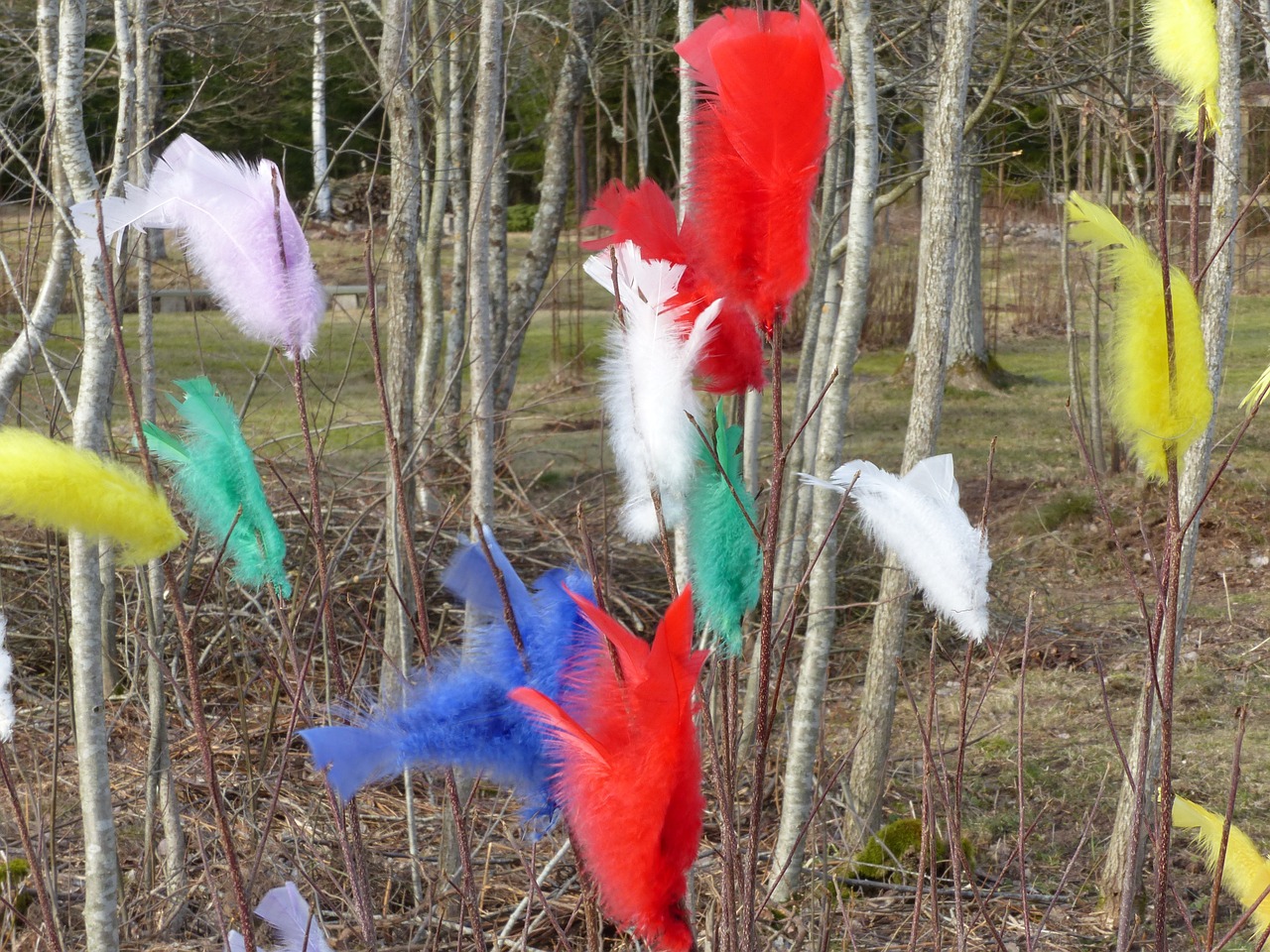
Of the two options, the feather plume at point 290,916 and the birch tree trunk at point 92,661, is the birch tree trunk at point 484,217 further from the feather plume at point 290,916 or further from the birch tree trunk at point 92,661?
the feather plume at point 290,916

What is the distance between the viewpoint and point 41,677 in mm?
5102

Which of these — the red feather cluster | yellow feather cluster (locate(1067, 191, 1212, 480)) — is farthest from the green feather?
yellow feather cluster (locate(1067, 191, 1212, 480))

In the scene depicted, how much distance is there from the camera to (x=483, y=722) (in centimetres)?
133

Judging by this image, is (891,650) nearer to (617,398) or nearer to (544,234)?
(617,398)

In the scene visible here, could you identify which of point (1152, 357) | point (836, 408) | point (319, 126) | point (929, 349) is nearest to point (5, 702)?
point (1152, 357)

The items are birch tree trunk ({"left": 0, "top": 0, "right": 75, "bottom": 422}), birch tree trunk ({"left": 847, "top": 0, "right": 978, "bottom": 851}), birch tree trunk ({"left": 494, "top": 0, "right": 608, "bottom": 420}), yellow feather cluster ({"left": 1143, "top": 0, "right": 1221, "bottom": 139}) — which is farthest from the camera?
birch tree trunk ({"left": 494, "top": 0, "right": 608, "bottom": 420})

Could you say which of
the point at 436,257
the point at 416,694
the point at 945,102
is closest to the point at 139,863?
the point at 416,694

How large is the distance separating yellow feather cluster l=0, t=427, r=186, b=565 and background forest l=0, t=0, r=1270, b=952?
0.49ft

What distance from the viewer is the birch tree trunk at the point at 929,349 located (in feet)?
9.73

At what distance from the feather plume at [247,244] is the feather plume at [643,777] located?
52 centimetres

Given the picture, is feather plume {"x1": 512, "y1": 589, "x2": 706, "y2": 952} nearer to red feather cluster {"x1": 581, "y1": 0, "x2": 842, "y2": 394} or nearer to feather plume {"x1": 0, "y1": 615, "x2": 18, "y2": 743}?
red feather cluster {"x1": 581, "y1": 0, "x2": 842, "y2": 394}

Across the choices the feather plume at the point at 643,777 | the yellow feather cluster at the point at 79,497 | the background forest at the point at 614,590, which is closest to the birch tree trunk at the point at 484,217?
the background forest at the point at 614,590

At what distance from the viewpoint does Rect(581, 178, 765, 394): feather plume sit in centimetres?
145

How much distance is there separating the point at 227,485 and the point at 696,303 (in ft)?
2.24
